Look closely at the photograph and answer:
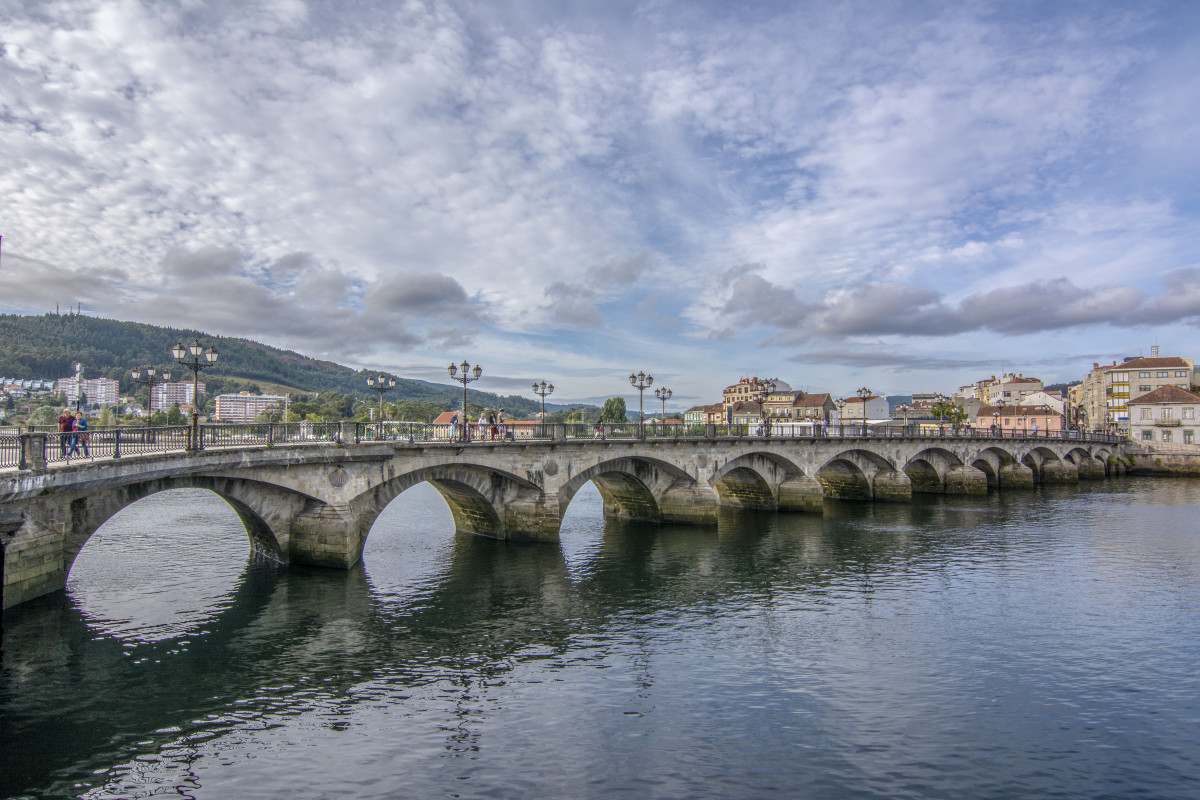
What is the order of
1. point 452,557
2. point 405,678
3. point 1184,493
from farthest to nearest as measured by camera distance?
point 1184,493
point 452,557
point 405,678

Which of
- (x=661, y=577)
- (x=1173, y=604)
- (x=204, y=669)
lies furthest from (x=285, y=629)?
(x=1173, y=604)

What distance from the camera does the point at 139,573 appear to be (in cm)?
2419

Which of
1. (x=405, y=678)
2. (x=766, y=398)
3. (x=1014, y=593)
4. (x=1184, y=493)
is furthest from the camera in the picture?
(x=766, y=398)

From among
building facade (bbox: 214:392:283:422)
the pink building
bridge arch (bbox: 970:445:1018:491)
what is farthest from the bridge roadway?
building facade (bbox: 214:392:283:422)

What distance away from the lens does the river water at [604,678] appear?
10992 mm

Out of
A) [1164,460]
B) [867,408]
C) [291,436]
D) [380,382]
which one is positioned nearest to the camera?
[291,436]

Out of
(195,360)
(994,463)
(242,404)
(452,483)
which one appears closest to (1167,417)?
(994,463)

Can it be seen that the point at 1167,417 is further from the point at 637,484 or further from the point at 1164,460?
the point at 637,484

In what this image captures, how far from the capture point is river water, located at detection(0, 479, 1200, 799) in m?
11.0

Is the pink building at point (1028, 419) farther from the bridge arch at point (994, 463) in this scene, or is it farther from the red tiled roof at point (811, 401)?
the bridge arch at point (994, 463)

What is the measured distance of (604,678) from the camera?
1516 centimetres

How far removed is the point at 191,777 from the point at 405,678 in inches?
194

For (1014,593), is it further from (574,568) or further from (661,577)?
(574,568)

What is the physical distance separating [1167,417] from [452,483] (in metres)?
99.0
